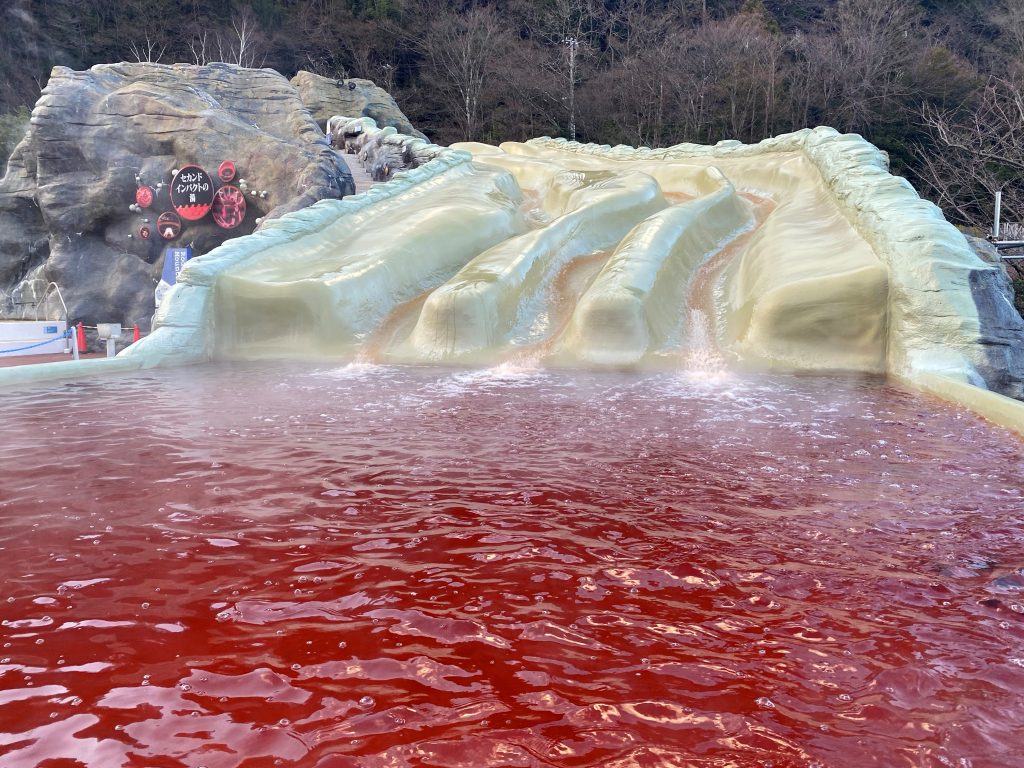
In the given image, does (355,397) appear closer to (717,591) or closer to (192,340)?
(192,340)

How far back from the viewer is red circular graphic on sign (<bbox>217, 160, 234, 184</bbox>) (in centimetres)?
1099

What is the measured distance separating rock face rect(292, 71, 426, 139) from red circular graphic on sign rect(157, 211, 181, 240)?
648 centimetres

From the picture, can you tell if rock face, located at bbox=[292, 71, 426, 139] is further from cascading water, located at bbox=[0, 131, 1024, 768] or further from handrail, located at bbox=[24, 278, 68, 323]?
cascading water, located at bbox=[0, 131, 1024, 768]

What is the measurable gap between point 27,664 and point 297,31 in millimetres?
25718

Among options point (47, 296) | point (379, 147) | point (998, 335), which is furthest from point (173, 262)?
point (998, 335)

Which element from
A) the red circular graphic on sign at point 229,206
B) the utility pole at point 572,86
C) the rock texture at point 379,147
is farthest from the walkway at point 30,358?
the utility pole at point 572,86

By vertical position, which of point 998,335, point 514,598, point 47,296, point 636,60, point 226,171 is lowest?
point 514,598

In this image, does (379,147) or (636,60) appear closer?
(379,147)

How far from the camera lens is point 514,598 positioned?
1903 mm

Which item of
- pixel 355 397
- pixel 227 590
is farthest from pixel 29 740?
pixel 355 397

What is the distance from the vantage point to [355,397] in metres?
4.58

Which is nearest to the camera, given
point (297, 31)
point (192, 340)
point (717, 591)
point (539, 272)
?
point (717, 591)

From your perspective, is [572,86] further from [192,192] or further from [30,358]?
[30,358]

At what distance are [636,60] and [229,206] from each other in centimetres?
1389
